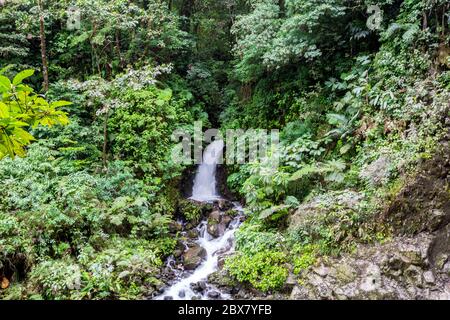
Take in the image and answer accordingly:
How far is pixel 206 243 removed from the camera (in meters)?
9.31

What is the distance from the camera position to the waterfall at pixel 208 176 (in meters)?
11.9

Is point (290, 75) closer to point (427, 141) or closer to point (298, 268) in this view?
point (427, 141)

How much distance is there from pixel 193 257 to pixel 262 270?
89.5 inches

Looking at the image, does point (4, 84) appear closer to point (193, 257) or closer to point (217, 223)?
point (193, 257)

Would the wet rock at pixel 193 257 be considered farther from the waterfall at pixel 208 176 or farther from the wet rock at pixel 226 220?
the waterfall at pixel 208 176

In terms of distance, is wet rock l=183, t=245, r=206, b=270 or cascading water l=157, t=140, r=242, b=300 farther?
wet rock l=183, t=245, r=206, b=270

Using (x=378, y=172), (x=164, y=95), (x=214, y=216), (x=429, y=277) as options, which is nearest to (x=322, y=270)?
(x=429, y=277)

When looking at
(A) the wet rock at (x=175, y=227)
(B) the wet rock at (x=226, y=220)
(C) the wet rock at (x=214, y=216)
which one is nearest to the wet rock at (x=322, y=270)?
(B) the wet rock at (x=226, y=220)

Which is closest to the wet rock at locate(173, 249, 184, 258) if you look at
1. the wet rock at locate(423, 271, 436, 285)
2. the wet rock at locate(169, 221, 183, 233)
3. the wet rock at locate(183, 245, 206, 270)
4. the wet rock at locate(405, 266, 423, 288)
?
the wet rock at locate(183, 245, 206, 270)

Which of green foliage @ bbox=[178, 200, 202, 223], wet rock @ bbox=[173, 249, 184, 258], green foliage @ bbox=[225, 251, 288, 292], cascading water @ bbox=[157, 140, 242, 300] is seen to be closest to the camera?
green foliage @ bbox=[225, 251, 288, 292]

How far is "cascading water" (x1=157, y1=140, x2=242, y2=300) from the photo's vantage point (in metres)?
7.59

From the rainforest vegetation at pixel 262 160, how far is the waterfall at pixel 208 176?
1.33 feet

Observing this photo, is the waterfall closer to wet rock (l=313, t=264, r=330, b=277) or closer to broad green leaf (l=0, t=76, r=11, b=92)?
wet rock (l=313, t=264, r=330, b=277)
